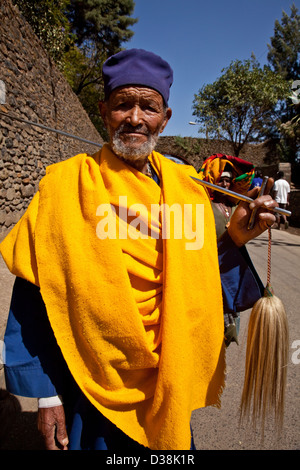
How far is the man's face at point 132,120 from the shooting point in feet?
4.52

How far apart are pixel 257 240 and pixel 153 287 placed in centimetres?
864

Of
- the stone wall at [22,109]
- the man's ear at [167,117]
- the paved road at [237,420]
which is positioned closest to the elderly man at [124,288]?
the man's ear at [167,117]

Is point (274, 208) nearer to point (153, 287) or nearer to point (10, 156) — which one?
point (153, 287)

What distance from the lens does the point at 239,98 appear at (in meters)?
22.4

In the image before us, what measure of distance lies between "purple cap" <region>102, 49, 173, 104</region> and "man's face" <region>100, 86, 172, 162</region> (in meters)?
0.03

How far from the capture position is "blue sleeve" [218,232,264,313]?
4.63ft

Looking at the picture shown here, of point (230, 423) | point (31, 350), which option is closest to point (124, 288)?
point (31, 350)

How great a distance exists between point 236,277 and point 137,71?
3.27 ft

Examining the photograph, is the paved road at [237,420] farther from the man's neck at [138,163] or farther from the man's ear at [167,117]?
the man's ear at [167,117]

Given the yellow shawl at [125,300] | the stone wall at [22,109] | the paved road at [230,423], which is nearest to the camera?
the yellow shawl at [125,300]

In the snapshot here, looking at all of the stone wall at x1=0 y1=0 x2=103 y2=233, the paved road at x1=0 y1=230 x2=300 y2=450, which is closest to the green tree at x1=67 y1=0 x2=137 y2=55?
the stone wall at x1=0 y1=0 x2=103 y2=233

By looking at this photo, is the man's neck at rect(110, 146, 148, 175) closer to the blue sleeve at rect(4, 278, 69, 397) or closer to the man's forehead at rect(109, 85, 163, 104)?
the man's forehead at rect(109, 85, 163, 104)

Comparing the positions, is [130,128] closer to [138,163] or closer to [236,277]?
[138,163]

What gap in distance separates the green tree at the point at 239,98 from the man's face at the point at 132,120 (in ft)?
76.0
